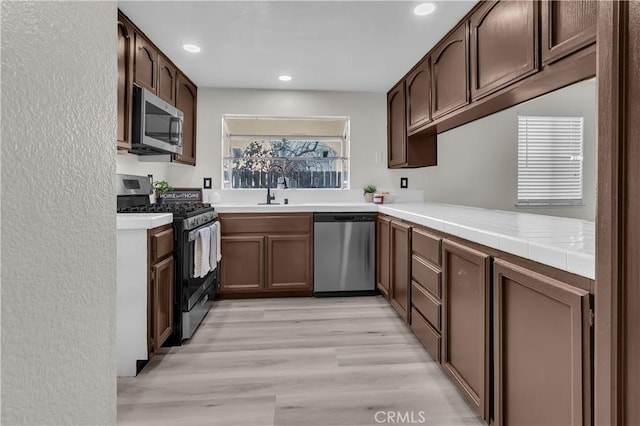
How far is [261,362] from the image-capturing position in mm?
2178

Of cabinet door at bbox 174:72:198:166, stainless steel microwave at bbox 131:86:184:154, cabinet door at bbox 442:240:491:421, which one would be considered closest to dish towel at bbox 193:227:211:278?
stainless steel microwave at bbox 131:86:184:154

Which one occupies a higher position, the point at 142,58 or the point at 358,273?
the point at 142,58

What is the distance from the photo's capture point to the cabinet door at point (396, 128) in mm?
3613

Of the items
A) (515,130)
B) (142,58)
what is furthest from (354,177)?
(142,58)

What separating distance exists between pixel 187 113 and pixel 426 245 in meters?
2.69

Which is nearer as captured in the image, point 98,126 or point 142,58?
point 98,126

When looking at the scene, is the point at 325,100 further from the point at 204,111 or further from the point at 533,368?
the point at 533,368

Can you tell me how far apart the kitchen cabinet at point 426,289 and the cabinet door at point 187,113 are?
226 centimetres

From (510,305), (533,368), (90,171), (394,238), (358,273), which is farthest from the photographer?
(358,273)

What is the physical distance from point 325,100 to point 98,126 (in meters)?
3.53

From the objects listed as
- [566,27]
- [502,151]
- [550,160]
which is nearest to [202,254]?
[566,27]

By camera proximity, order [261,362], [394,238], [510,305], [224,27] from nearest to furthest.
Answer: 1. [510,305]
2. [261,362]
3. [224,27]
4. [394,238]

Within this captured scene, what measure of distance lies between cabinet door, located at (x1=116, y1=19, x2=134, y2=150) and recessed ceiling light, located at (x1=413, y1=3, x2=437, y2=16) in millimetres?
1829

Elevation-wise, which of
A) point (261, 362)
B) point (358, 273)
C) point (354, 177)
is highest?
point (354, 177)
